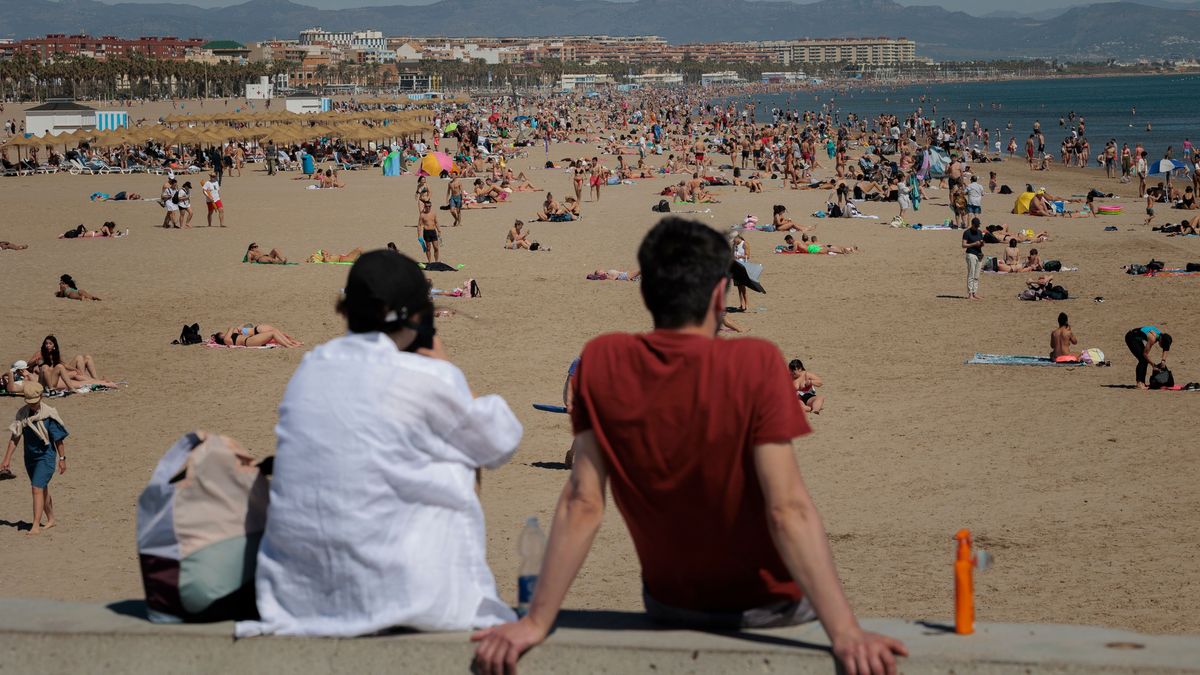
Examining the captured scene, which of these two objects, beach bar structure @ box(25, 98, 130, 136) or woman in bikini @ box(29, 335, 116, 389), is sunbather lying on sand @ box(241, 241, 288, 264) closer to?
woman in bikini @ box(29, 335, 116, 389)

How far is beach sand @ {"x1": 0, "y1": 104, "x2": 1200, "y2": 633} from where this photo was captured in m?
7.23

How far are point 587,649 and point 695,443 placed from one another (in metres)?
0.50

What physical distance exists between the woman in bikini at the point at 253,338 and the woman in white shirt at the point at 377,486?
12015mm

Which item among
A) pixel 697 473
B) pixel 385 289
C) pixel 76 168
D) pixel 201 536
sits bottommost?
pixel 76 168

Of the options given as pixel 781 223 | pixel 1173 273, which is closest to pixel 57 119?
pixel 781 223

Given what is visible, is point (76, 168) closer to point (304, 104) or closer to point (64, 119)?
point (64, 119)

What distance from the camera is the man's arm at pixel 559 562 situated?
2.87 meters

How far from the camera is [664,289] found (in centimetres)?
285

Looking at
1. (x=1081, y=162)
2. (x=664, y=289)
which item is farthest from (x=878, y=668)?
(x=1081, y=162)

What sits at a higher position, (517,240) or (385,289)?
(385,289)

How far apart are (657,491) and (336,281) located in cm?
1700

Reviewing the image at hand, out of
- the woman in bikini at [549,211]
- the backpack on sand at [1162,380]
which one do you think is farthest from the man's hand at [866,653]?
the woman in bikini at [549,211]

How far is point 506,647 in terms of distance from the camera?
9.40ft

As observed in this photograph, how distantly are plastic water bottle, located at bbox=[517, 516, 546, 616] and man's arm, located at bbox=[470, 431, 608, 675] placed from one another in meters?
0.30
